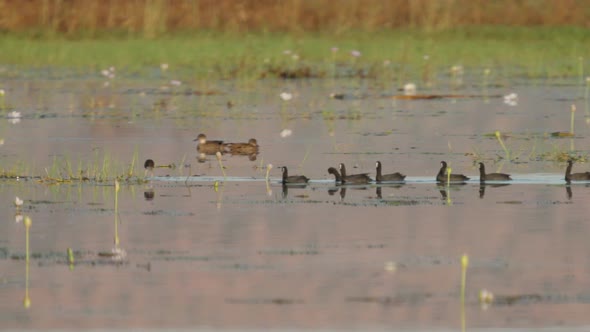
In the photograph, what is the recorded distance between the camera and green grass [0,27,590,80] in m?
31.6

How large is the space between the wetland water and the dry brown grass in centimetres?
1668

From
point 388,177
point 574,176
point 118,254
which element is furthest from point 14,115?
point 118,254

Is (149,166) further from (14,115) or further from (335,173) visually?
(14,115)

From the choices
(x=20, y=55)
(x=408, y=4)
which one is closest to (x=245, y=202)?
(x=20, y=55)

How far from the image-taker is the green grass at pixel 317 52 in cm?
3161

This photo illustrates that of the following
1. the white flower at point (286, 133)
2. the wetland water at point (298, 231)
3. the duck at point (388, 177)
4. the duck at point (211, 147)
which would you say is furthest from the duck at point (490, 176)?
the white flower at point (286, 133)

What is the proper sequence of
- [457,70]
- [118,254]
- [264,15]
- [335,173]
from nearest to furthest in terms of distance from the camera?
[118,254] < [335,173] < [457,70] < [264,15]

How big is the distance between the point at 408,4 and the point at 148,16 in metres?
6.36

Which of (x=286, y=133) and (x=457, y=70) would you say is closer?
(x=286, y=133)

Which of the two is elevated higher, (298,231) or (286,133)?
(286,133)

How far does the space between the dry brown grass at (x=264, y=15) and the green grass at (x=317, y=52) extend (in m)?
0.95

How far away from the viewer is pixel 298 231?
38.0 ft

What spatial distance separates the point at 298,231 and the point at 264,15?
90.8 feet

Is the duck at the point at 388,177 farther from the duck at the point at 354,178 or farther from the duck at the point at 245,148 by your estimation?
the duck at the point at 245,148
